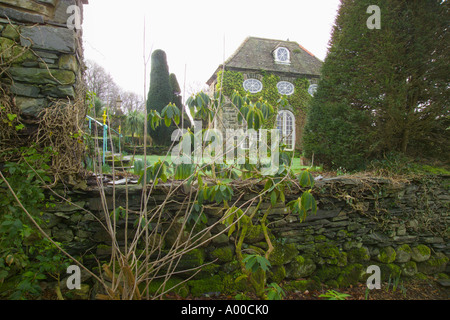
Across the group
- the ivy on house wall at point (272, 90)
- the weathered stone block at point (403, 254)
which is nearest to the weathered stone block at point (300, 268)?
the weathered stone block at point (403, 254)

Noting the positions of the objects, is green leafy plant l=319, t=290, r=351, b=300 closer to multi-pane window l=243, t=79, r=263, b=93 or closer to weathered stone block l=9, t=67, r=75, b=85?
weathered stone block l=9, t=67, r=75, b=85

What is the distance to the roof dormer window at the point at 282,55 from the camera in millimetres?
12453

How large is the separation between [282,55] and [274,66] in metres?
1.08

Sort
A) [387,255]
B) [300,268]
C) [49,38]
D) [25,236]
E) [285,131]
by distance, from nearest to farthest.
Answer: [25,236] → [49,38] → [300,268] → [387,255] → [285,131]

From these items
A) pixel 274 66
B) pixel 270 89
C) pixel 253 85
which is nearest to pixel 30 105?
pixel 253 85

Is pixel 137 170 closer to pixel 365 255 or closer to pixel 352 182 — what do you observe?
pixel 352 182

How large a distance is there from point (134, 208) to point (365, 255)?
3.24 metres

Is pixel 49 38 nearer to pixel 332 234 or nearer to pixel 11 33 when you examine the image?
pixel 11 33

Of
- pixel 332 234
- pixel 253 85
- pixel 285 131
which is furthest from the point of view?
pixel 253 85

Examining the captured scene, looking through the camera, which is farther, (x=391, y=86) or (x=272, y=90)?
(x=272, y=90)

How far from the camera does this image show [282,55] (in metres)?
12.6

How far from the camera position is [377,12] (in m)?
3.88

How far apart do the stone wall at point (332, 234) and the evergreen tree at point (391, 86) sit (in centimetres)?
79
